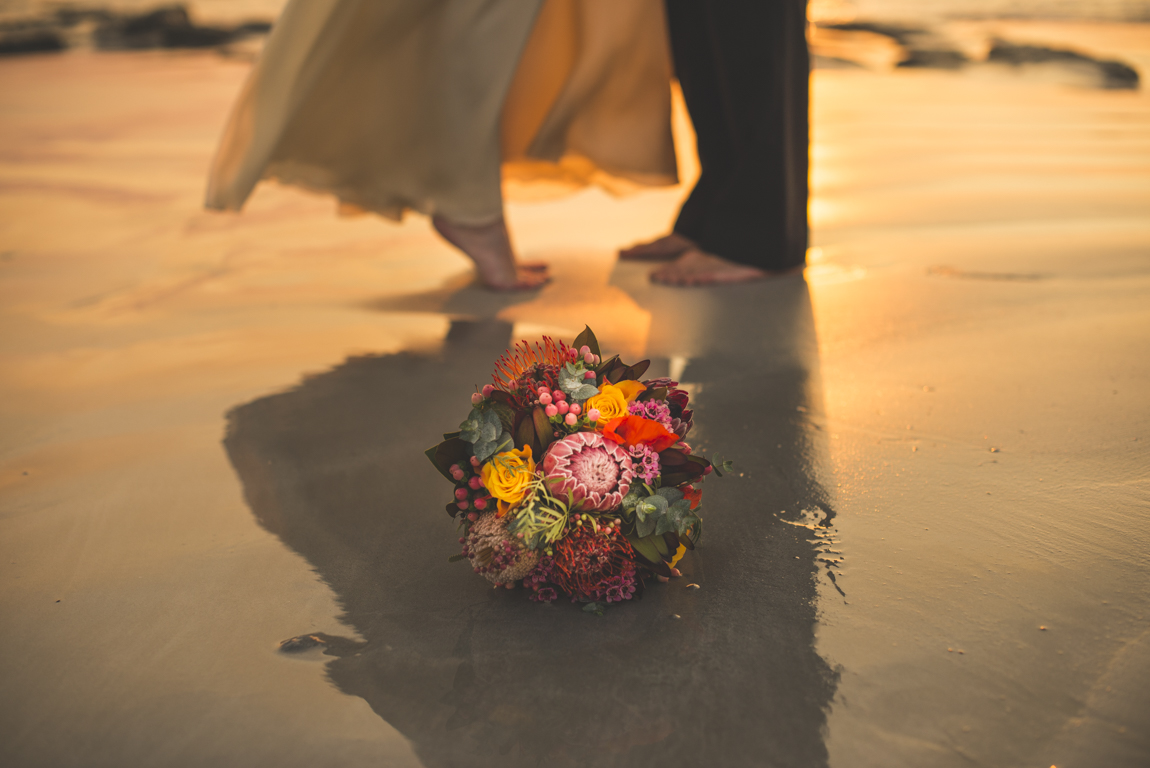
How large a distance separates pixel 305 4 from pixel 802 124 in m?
1.06

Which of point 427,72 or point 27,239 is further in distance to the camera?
point 27,239

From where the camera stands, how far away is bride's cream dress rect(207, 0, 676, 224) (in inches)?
66.8

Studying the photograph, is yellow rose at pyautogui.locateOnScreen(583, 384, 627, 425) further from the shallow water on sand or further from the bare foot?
the shallow water on sand

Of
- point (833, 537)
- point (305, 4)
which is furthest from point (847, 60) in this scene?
point (833, 537)

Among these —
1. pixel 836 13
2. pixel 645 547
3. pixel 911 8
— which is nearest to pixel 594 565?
pixel 645 547

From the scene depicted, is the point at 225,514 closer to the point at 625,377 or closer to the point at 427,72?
the point at 625,377

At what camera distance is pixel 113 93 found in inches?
191

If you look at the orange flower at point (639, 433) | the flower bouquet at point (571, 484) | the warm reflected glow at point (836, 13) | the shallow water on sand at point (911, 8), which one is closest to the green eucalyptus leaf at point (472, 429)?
the flower bouquet at point (571, 484)

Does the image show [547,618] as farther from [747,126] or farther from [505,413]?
[747,126]

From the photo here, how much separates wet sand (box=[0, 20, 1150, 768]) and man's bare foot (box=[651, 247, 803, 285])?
6cm

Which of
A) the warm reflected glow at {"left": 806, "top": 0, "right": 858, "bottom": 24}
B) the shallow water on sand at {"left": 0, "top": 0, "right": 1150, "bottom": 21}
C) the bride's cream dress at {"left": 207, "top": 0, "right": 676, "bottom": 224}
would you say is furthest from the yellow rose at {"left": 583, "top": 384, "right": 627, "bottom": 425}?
the warm reflected glow at {"left": 806, "top": 0, "right": 858, "bottom": 24}

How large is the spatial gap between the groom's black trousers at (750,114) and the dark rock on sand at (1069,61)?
4378 millimetres

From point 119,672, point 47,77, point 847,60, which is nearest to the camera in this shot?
point 119,672

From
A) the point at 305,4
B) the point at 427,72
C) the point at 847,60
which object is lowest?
the point at 847,60
